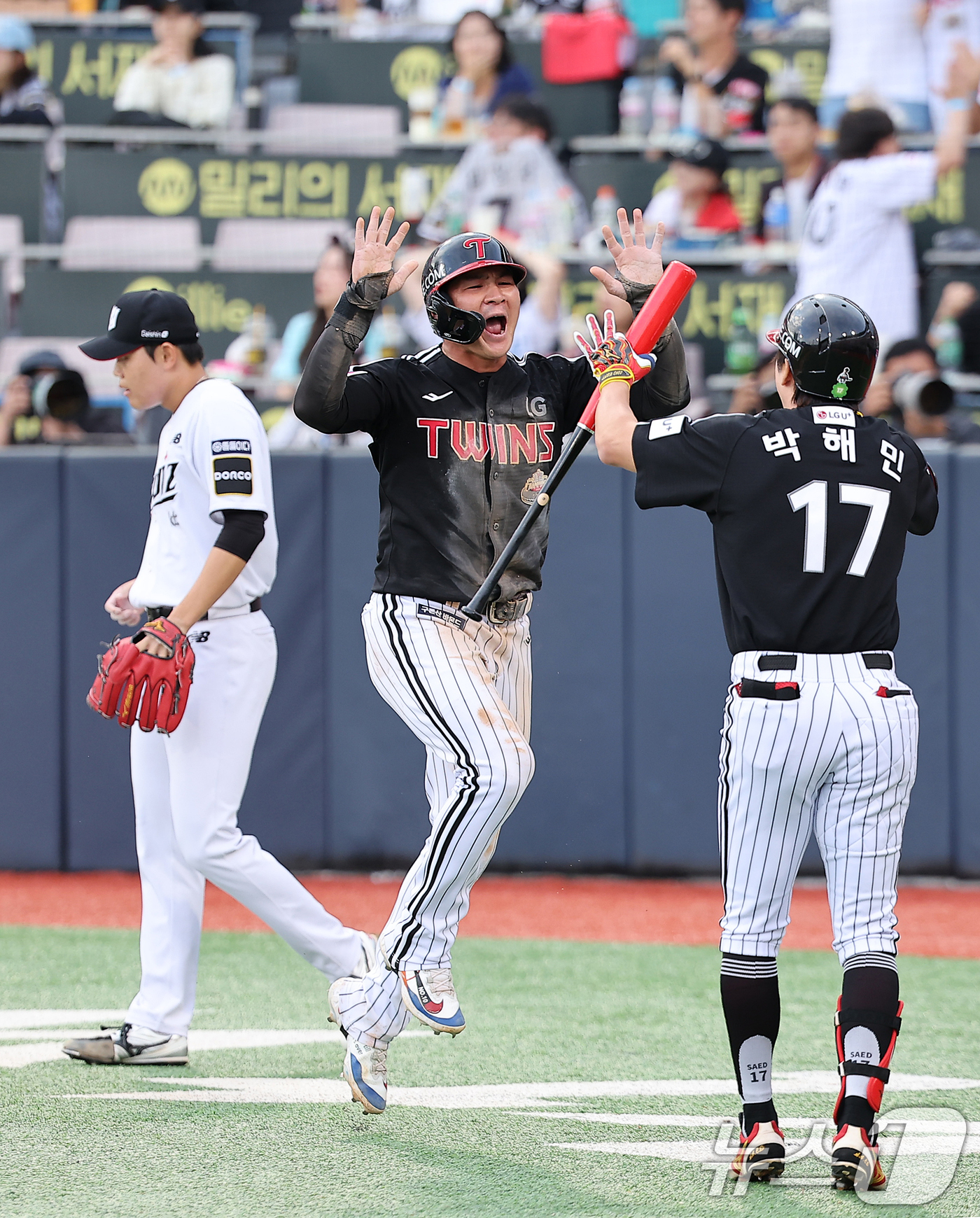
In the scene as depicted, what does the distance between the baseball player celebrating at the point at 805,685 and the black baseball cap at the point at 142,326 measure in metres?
1.62

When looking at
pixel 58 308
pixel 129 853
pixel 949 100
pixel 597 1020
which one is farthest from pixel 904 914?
pixel 58 308

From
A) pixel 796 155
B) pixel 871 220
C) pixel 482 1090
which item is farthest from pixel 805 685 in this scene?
pixel 796 155

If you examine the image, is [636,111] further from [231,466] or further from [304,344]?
[231,466]

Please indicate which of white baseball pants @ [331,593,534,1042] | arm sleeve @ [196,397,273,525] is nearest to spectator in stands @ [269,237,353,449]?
arm sleeve @ [196,397,273,525]

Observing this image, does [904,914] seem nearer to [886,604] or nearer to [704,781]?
[704,781]

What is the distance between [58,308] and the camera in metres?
10.4

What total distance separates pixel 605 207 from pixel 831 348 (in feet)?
22.6

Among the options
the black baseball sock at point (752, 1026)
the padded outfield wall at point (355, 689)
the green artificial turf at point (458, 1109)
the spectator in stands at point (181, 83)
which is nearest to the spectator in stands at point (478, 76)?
the spectator in stands at point (181, 83)

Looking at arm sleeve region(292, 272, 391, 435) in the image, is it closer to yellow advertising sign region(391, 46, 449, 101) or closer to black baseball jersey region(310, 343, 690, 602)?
black baseball jersey region(310, 343, 690, 602)

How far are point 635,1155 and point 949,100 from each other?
7876mm

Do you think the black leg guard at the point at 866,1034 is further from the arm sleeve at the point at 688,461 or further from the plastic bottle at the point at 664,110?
the plastic bottle at the point at 664,110

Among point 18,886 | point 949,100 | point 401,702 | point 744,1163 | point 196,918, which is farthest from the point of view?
point 949,100

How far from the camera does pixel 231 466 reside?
167 inches

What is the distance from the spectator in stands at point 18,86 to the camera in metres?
11.2
